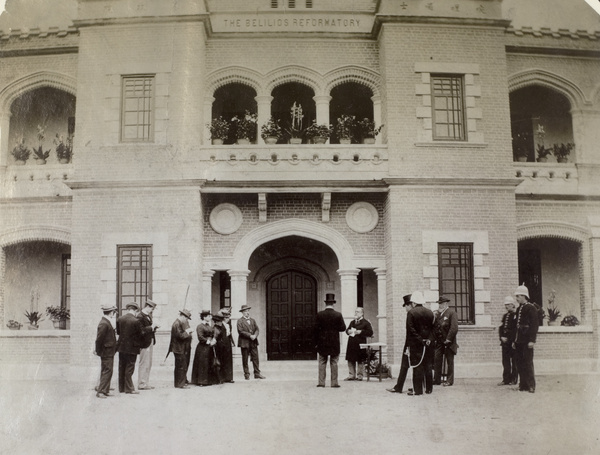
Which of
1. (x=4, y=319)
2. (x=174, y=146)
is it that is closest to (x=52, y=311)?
(x=4, y=319)

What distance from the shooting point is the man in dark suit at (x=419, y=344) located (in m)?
11.6

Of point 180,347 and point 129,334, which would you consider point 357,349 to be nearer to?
point 180,347

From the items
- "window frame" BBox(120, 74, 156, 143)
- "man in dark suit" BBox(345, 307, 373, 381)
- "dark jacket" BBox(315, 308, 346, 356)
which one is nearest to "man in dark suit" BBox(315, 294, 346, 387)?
"dark jacket" BBox(315, 308, 346, 356)

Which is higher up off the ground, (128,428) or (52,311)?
(52,311)

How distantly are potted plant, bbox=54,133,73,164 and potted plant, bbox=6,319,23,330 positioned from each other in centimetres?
350

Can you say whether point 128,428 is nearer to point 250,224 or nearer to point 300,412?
point 300,412

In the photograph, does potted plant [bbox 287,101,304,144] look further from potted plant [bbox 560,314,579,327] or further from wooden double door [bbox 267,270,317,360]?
potted plant [bbox 560,314,579,327]

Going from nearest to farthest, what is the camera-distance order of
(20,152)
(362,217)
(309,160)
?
(20,152), (309,160), (362,217)

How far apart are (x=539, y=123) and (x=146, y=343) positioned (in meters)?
10.2

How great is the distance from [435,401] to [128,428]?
16.1ft

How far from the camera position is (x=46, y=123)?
518 inches

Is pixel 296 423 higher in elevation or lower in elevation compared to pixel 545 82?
lower

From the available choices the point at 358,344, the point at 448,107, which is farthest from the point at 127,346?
the point at 448,107

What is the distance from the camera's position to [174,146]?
1320cm
